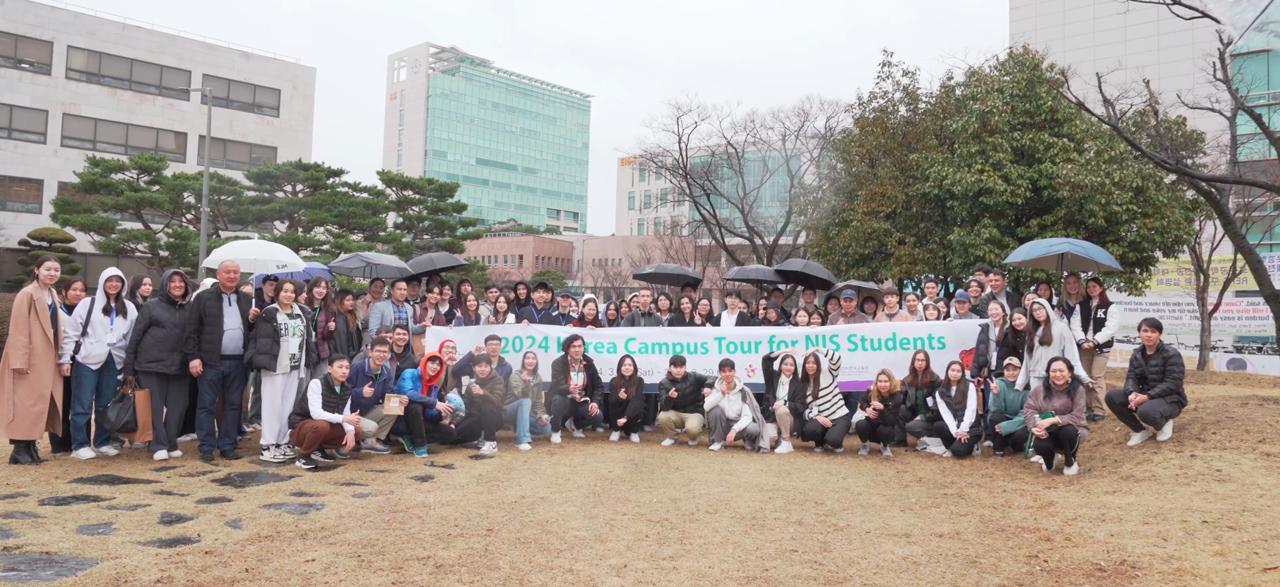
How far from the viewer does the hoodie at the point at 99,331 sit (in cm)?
684

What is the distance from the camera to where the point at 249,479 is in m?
6.40

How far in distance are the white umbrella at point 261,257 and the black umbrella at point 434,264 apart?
4.78 feet

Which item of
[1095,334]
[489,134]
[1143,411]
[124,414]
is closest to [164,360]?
[124,414]

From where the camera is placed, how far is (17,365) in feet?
21.3

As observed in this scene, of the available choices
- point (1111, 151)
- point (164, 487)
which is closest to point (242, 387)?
point (164, 487)

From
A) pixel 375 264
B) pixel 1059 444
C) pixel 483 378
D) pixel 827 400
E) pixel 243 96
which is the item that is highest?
pixel 243 96

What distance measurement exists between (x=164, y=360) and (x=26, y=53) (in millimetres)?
34881

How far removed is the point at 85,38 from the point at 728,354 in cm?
3669

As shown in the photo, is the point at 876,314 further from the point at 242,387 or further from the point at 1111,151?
the point at 1111,151

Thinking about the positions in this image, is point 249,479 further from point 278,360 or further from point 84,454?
point 84,454

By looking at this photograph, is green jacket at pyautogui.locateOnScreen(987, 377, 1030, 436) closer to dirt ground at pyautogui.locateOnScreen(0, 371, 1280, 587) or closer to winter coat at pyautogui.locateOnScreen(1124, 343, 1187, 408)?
dirt ground at pyautogui.locateOnScreen(0, 371, 1280, 587)

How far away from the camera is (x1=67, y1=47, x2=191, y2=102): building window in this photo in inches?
1332

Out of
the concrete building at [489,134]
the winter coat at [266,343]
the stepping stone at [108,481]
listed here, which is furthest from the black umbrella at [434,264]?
the concrete building at [489,134]

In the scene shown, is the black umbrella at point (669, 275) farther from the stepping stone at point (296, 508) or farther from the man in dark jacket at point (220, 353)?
the stepping stone at point (296, 508)
